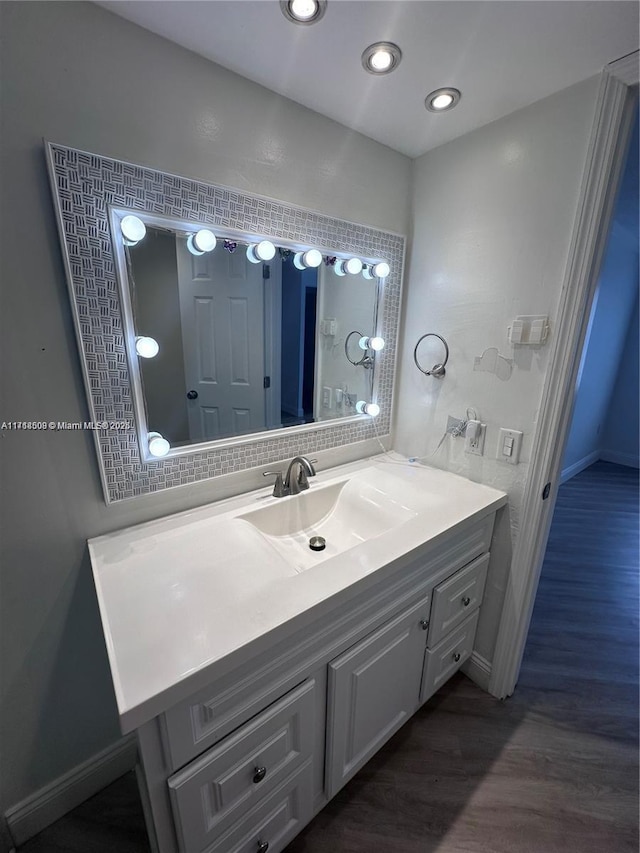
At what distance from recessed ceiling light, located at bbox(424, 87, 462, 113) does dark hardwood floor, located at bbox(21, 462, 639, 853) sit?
7.11 feet

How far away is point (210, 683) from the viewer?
652 millimetres

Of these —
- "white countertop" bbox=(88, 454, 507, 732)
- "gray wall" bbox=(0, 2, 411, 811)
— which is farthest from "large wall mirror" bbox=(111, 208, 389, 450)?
"white countertop" bbox=(88, 454, 507, 732)

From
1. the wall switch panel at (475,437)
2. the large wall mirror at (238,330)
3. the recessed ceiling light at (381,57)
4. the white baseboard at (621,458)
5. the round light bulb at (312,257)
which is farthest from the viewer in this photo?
the white baseboard at (621,458)

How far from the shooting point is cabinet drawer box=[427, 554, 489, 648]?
3.89 feet

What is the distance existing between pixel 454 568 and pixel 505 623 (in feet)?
1.36

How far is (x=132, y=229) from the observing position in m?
0.91

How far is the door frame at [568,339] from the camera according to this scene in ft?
3.15

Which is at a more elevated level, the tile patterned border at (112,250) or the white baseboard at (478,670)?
the tile patterned border at (112,250)

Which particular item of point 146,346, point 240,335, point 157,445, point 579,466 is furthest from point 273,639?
point 579,466

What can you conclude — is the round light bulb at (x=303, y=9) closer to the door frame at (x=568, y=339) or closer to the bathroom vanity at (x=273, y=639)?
the door frame at (x=568, y=339)

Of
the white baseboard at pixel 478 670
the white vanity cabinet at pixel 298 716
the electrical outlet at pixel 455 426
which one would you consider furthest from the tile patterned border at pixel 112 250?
the white baseboard at pixel 478 670

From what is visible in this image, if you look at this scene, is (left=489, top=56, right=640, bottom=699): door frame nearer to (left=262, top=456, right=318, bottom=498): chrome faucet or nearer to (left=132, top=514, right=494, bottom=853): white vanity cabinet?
(left=132, top=514, right=494, bottom=853): white vanity cabinet

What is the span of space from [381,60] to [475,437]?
1.19m

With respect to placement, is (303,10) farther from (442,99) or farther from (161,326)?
(161,326)
